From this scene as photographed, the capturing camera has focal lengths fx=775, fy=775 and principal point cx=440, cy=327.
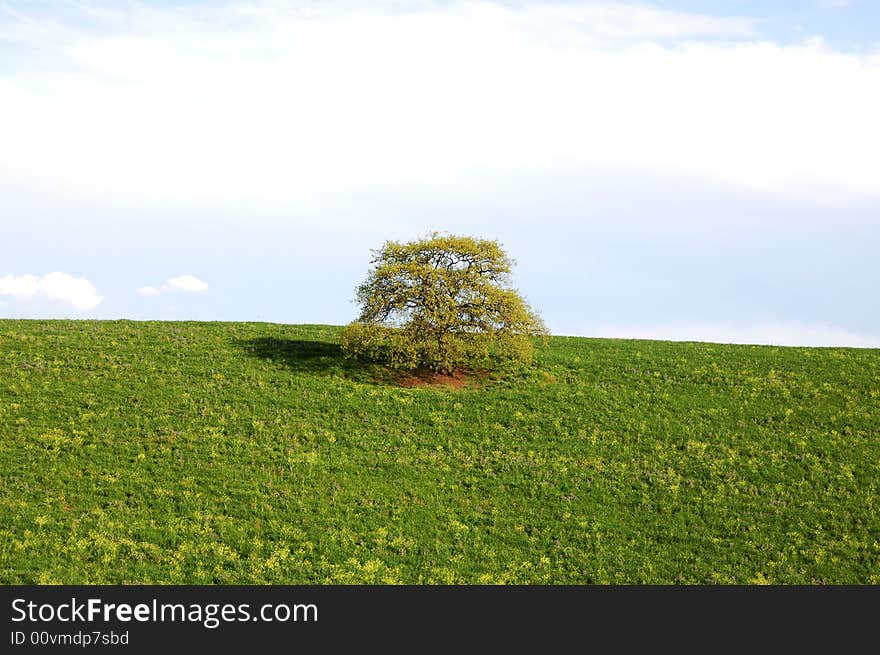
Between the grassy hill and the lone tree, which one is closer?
the grassy hill

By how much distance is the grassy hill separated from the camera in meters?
24.4

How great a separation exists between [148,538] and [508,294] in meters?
22.2

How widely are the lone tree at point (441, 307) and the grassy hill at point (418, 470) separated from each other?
2086mm

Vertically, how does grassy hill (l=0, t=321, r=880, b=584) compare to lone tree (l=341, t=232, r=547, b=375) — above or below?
below

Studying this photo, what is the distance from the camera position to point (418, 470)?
98.6 ft

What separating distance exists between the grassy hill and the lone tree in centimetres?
209

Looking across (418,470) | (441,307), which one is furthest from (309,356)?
(418,470)

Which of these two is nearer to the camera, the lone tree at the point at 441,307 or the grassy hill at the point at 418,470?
the grassy hill at the point at 418,470

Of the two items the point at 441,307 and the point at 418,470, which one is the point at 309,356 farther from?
the point at 418,470

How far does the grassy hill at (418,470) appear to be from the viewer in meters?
24.4

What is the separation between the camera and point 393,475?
29594mm

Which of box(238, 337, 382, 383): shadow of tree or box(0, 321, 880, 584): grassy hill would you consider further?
box(238, 337, 382, 383): shadow of tree

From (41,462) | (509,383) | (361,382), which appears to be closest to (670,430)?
(509,383)

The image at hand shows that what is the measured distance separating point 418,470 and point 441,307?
37.8ft
